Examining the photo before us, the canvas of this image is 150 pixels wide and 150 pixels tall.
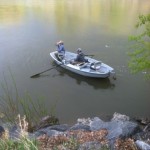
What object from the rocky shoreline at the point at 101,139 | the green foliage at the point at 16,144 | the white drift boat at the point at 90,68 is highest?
the green foliage at the point at 16,144

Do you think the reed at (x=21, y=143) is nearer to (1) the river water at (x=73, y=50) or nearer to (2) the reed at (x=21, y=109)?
(2) the reed at (x=21, y=109)

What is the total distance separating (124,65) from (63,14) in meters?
16.0

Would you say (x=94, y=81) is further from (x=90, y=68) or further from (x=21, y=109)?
(x=21, y=109)

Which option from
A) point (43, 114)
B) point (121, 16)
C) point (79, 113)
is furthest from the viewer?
point (121, 16)

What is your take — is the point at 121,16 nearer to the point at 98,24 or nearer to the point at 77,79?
the point at 98,24

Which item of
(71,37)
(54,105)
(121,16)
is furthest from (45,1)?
(54,105)

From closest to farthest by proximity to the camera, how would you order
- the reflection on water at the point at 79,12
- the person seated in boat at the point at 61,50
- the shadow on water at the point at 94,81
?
1. the shadow on water at the point at 94,81
2. the person seated in boat at the point at 61,50
3. the reflection on water at the point at 79,12

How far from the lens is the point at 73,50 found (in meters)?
21.8

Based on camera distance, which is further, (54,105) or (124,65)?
(124,65)

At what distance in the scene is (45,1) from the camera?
40.2 metres

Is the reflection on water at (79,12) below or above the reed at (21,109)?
below

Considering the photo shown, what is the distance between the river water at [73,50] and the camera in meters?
14.5

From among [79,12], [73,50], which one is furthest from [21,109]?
[79,12]

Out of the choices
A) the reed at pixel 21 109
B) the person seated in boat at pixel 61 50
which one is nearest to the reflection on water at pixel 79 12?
the person seated in boat at pixel 61 50
